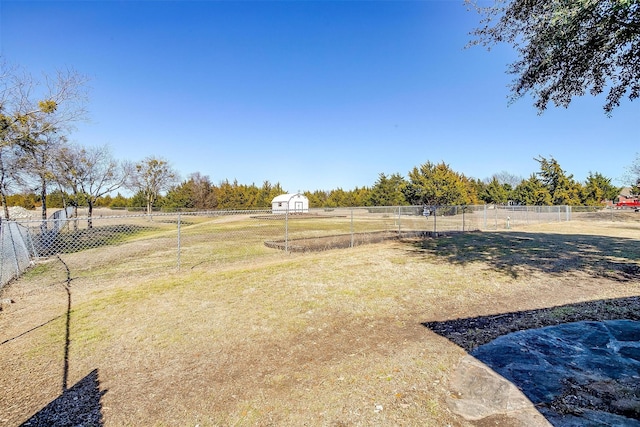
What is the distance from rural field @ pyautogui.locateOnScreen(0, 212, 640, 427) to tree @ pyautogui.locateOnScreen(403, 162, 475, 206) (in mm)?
25350

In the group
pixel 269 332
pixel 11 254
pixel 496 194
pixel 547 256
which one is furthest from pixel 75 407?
pixel 496 194

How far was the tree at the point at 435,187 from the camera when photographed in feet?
109

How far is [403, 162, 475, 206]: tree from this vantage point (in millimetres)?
33253

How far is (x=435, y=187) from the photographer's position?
33.2 metres

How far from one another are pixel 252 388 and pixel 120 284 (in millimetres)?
5612

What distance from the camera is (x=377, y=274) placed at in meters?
7.36

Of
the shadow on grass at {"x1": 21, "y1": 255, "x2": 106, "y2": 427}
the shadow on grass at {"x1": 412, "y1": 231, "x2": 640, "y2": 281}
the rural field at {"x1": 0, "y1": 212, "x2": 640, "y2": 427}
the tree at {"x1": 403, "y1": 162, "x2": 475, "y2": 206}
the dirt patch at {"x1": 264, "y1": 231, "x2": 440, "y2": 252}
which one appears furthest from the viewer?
the tree at {"x1": 403, "y1": 162, "x2": 475, "y2": 206}

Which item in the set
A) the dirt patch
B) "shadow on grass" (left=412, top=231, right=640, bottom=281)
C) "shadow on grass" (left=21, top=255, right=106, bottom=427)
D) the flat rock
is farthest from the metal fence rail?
"shadow on grass" (left=412, top=231, right=640, bottom=281)

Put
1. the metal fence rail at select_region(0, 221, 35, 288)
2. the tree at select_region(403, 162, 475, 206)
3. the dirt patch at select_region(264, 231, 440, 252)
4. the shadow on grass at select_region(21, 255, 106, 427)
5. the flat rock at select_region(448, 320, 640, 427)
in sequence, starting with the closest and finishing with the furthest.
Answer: the flat rock at select_region(448, 320, 640, 427) → the shadow on grass at select_region(21, 255, 106, 427) → the metal fence rail at select_region(0, 221, 35, 288) → the dirt patch at select_region(264, 231, 440, 252) → the tree at select_region(403, 162, 475, 206)

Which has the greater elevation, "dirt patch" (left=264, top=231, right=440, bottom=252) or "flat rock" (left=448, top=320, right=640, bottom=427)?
"dirt patch" (left=264, top=231, right=440, bottom=252)

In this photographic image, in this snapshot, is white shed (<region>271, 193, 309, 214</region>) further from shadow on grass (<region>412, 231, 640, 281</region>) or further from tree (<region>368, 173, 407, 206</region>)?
shadow on grass (<region>412, 231, 640, 281</region>)

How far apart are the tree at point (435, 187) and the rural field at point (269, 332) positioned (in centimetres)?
2535

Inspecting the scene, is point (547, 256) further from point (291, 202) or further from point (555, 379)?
point (291, 202)

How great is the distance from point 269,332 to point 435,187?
3253 centimetres
